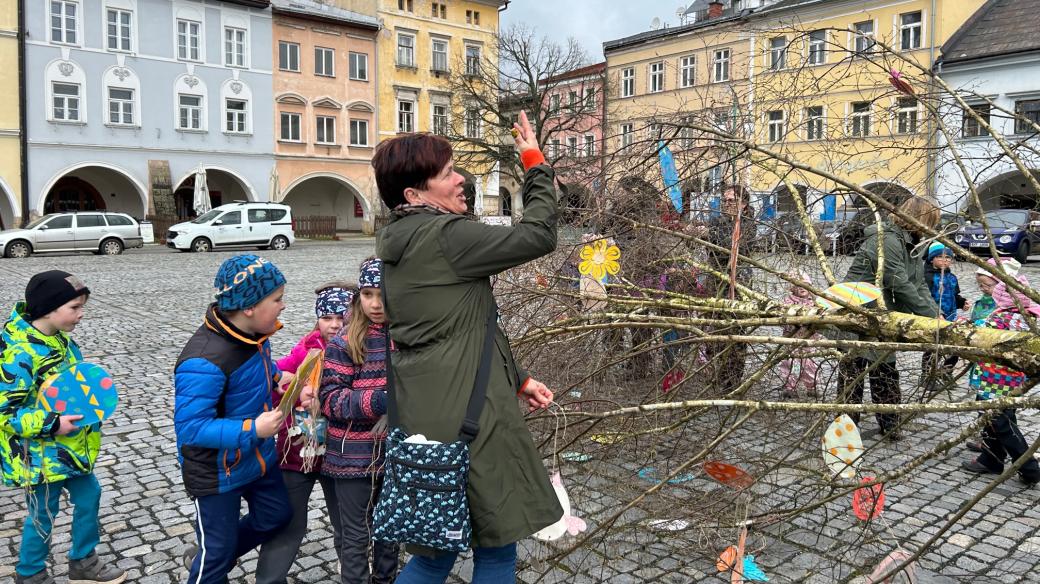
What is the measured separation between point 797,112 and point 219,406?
283cm

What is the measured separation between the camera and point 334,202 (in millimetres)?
40000

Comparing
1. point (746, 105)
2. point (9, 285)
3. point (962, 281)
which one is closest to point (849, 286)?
point (746, 105)

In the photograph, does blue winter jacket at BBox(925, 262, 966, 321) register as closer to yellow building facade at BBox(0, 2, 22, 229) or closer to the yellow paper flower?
the yellow paper flower

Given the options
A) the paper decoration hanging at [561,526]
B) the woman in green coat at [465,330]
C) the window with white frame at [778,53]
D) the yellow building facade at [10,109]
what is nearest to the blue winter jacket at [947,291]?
the window with white frame at [778,53]

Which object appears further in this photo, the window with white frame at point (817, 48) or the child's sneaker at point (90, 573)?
the window with white frame at point (817, 48)

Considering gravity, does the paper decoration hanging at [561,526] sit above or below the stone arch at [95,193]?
below

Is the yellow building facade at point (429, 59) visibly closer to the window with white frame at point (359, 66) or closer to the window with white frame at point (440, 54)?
the window with white frame at point (440, 54)

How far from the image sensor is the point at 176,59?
31609 millimetres

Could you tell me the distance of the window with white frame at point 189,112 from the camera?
31703 millimetres

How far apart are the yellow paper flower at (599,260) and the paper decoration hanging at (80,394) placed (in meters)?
2.18

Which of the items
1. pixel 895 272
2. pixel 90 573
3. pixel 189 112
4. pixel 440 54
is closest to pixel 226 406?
pixel 90 573

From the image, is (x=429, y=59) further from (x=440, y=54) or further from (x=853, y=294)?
(x=853, y=294)

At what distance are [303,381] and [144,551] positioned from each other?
5.07ft

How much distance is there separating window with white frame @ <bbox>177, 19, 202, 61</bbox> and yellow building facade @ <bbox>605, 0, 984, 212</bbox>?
32.3 meters
